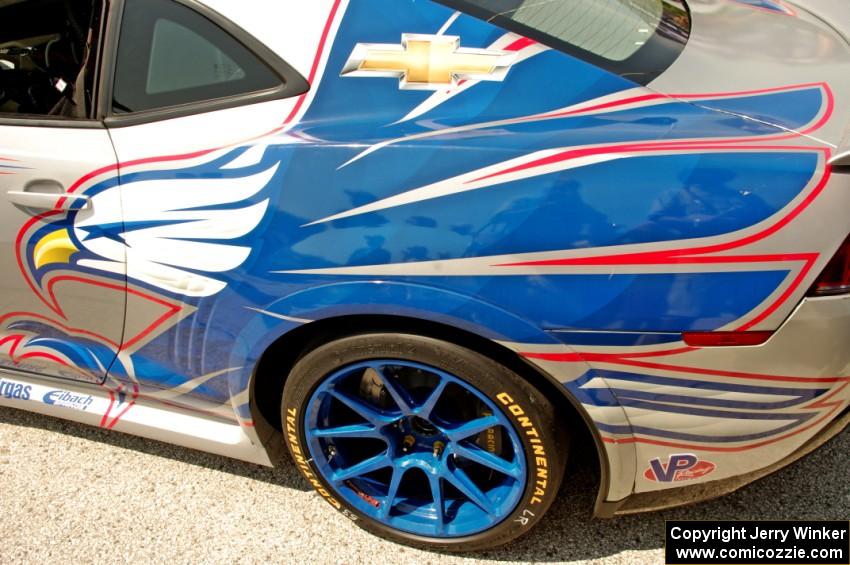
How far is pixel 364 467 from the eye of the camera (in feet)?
6.86

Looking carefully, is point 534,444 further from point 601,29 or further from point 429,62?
point 601,29

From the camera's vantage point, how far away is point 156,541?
221 cm

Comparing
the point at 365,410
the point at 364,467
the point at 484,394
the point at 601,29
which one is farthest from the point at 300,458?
the point at 601,29

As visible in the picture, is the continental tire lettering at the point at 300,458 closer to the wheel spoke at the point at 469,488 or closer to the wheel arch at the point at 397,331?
the wheel arch at the point at 397,331

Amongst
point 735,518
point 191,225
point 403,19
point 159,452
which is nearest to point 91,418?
point 159,452

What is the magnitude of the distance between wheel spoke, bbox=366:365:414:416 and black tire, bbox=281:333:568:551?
90 mm

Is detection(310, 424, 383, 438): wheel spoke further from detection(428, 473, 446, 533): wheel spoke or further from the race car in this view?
detection(428, 473, 446, 533): wheel spoke

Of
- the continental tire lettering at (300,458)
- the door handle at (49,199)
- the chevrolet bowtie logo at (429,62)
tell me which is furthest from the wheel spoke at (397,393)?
the door handle at (49,199)

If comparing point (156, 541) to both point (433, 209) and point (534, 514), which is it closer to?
point (534, 514)

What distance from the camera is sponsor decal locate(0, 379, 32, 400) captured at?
2404 mm

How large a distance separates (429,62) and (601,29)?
50cm

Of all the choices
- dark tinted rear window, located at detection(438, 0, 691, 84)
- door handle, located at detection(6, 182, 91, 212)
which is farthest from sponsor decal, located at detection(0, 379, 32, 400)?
dark tinted rear window, located at detection(438, 0, 691, 84)

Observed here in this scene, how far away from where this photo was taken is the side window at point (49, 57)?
200cm

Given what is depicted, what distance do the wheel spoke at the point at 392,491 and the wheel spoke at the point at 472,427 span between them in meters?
0.22
